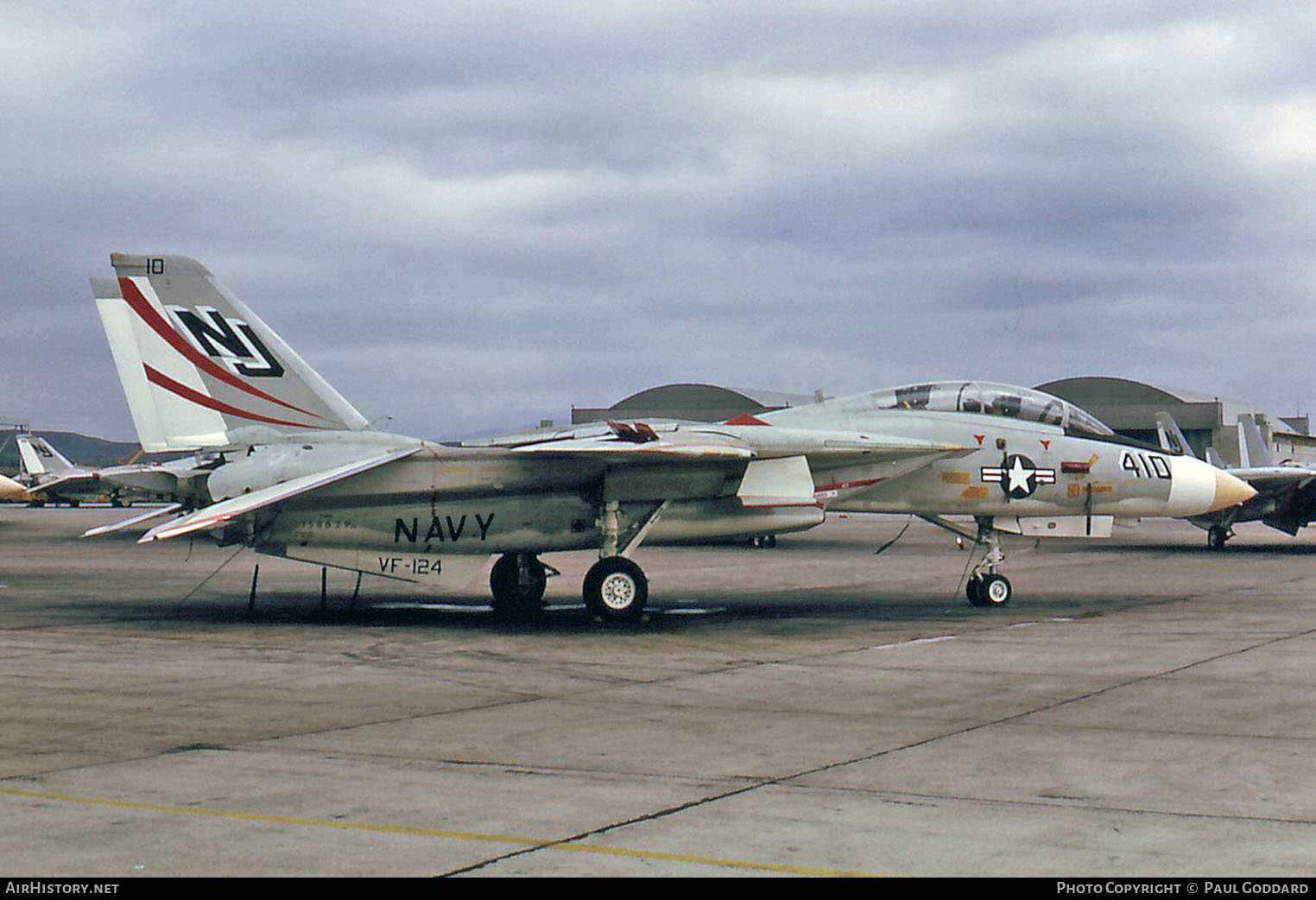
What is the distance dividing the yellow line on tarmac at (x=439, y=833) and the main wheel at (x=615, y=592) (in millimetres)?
9862

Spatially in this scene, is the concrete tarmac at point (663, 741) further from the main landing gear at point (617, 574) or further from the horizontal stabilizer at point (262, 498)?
the horizontal stabilizer at point (262, 498)

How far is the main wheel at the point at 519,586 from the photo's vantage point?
18.1 m

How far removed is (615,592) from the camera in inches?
646

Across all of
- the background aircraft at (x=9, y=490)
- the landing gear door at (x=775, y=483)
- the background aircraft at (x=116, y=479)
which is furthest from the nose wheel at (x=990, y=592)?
the background aircraft at (x=9, y=490)

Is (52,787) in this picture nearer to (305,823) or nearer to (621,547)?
(305,823)

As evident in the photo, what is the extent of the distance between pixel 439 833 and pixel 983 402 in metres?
13.7

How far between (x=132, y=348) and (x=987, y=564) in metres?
11.9

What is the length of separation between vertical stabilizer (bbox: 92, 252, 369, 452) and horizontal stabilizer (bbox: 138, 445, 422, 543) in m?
1.31

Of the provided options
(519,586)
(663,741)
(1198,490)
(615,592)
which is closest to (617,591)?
(615,592)

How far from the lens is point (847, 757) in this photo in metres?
7.86

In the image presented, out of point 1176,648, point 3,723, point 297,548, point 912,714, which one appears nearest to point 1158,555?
point 1176,648

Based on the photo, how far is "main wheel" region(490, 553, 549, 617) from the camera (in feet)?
59.4

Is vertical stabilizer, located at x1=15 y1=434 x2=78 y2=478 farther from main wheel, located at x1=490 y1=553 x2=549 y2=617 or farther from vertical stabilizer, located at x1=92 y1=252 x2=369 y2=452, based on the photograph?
main wheel, located at x1=490 y1=553 x2=549 y2=617

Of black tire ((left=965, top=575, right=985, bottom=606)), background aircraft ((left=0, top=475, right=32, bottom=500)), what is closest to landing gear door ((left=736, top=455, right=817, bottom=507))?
black tire ((left=965, top=575, right=985, bottom=606))
